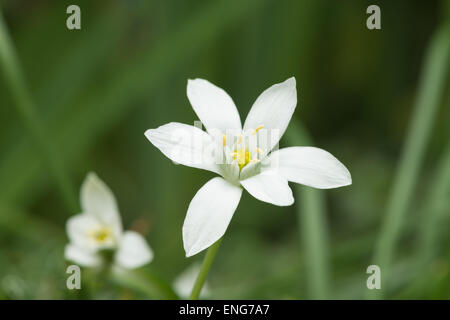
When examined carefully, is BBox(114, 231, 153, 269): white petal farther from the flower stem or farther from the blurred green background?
the blurred green background

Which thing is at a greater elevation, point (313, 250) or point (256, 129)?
point (256, 129)

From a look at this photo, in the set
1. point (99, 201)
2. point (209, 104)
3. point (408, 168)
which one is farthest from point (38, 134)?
point (408, 168)

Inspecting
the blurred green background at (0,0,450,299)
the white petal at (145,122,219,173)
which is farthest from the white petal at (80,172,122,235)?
the blurred green background at (0,0,450,299)

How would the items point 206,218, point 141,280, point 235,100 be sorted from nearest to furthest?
point 206,218, point 141,280, point 235,100

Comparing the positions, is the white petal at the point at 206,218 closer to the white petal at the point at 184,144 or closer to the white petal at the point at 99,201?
the white petal at the point at 184,144

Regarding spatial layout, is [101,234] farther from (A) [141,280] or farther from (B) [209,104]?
(B) [209,104]
